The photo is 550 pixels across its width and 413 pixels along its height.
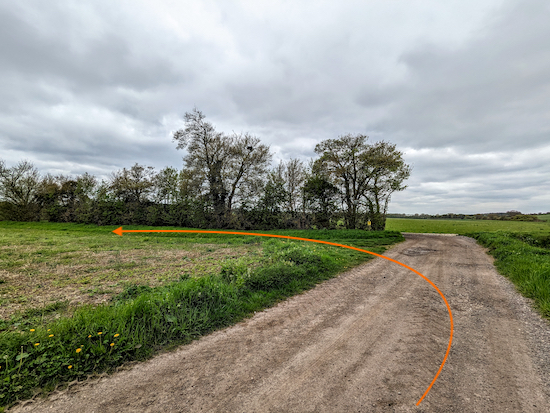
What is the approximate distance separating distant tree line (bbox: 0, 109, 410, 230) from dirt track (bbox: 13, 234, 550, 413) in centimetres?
2034

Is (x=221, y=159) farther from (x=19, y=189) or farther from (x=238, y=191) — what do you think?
(x=19, y=189)

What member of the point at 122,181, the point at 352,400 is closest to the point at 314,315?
the point at 352,400

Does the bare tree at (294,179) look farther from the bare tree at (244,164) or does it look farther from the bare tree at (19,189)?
the bare tree at (19,189)

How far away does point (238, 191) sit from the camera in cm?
2889

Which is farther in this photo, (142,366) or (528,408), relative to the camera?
(142,366)

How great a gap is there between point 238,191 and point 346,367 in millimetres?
26483

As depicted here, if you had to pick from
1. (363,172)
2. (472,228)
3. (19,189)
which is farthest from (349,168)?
(19,189)

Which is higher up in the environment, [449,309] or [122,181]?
[122,181]

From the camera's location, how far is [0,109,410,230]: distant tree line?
26.4 meters

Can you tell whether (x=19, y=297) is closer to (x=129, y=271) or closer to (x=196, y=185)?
(x=129, y=271)

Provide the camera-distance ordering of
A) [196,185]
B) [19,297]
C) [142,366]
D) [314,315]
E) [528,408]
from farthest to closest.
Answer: [196,185]
[19,297]
[314,315]
[142,366]
[528,408]

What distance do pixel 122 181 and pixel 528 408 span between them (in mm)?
38411

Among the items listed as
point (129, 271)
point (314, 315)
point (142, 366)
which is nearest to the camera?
point (142, 366)

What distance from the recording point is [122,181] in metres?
32.6
